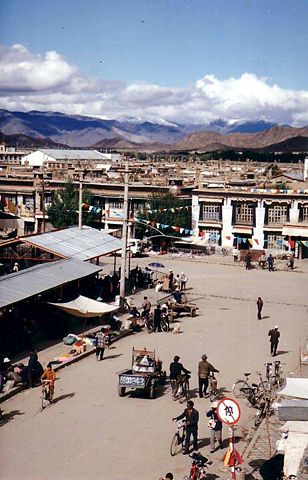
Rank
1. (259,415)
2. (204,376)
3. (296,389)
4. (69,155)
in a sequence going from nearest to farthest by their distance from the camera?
(296,389) < (259,415) < (204,376) < (69,155)

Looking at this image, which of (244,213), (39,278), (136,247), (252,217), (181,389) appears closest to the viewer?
(181,389)

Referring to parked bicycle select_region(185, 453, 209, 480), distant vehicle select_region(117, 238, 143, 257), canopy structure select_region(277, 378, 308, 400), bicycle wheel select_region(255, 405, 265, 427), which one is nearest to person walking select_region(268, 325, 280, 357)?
bicycle wheel select_region(255, 405, 265, 427)

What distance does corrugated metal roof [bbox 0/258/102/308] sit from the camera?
806 inches

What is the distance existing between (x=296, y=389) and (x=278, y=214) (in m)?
34.9

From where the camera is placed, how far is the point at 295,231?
147ft

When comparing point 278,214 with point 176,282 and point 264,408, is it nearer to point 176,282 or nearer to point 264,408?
point 176,282

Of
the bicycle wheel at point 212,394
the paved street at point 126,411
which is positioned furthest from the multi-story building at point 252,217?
the bicycle wheel at point 212,394

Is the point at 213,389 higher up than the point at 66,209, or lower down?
lower down

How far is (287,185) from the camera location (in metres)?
52.6

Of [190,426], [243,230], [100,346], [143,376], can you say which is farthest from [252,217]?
[190,426]

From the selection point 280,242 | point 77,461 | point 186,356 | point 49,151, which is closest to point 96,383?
point 186,356

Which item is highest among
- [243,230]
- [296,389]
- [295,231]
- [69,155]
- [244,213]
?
[69,155]

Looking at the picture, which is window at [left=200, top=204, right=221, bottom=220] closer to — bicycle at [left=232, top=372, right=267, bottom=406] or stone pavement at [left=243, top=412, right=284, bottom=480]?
bicycle at [left=232, top=372, right=267, bottom=406]

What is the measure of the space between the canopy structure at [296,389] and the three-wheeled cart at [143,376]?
374cm
